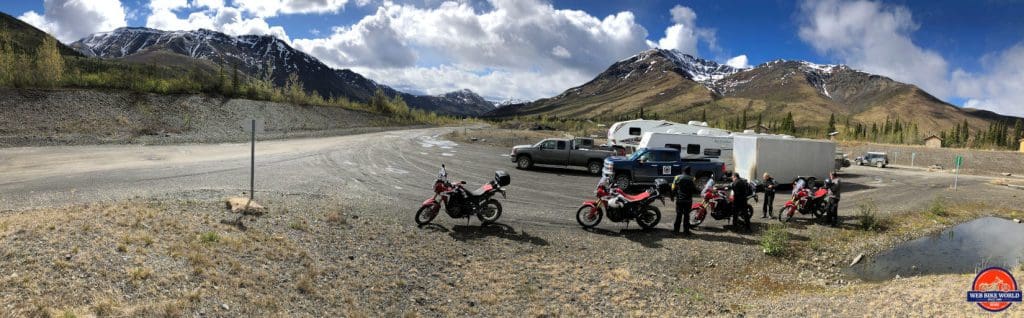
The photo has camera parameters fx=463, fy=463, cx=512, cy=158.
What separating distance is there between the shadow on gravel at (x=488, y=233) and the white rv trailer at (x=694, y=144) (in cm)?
1294

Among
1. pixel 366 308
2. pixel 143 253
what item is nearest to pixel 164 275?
pixel 143 253

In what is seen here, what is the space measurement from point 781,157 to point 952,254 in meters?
8.03

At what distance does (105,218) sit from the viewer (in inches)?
307

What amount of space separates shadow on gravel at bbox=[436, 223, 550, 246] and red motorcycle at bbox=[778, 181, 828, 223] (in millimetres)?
7852

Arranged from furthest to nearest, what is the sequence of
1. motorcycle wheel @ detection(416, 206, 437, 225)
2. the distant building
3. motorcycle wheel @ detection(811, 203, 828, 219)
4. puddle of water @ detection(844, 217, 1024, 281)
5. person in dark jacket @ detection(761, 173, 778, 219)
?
the distant building → motorcycle wheel @ detection(811, 203, 828, 219) → person in dark jacket @ detection(761, 173, 778, 219) → motorcycle wheel @ detection(416, 206, 437, 225) → puddle of water @ detection(844, 217, 1024, 281)

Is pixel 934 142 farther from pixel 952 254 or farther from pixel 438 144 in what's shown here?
pixel 952 254

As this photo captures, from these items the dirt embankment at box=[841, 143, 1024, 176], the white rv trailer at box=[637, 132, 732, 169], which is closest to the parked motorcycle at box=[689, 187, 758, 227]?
the white rv trailer at box=[637, 132, 732, 169]

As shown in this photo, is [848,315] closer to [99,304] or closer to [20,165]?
[99,304]

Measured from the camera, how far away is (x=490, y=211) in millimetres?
11133

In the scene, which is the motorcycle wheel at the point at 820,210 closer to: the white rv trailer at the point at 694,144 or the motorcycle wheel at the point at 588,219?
the motorcycle wheel at the point at 588,219

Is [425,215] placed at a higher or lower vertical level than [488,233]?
higher

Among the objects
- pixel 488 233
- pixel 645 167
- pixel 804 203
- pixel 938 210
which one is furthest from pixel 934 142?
pixel 488 233

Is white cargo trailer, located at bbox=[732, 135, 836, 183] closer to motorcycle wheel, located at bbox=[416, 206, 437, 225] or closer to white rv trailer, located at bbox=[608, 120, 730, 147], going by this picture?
white rv trailer, located at bbox=[608, 120, 730, 147]

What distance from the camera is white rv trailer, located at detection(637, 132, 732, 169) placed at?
2194 cm
